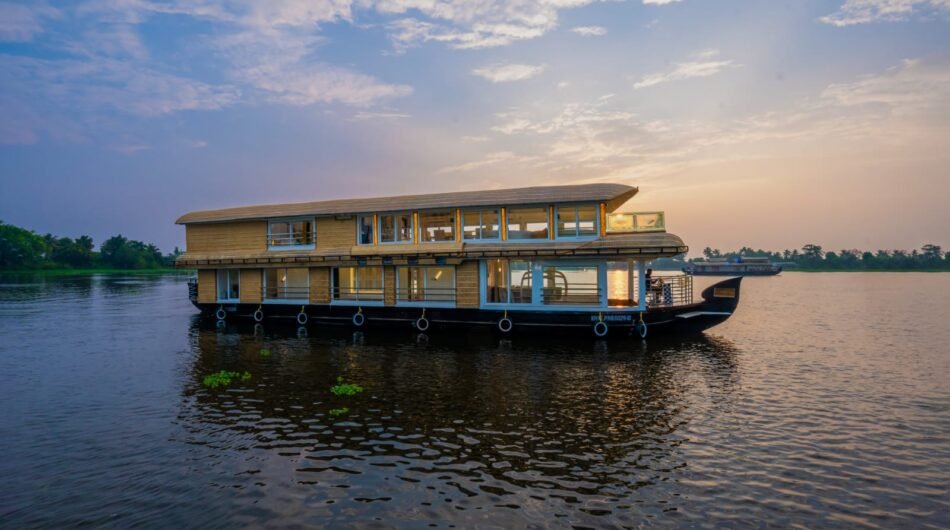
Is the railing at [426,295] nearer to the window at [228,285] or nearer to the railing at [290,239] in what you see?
the railing at [290,239]

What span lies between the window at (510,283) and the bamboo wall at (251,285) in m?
17.0

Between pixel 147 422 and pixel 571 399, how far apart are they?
13.1 metres

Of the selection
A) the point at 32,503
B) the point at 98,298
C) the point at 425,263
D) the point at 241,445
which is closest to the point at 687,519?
the point at 241,445

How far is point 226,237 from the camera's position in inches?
1353

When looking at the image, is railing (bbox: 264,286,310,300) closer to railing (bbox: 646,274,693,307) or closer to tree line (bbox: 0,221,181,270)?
railing (bbox: 646,274,693,307)

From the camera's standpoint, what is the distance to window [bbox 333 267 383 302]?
3250 cm

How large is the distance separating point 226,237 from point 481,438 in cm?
2954

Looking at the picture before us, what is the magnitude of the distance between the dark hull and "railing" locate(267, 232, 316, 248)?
14.8 ft

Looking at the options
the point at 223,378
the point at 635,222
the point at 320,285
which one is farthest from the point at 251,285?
the point at 635,222

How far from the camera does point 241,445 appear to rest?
11938 millimetres

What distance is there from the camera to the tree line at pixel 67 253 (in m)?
125

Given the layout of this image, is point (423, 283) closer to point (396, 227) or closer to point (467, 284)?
point (467, 284)

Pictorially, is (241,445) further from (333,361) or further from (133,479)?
(333,361)

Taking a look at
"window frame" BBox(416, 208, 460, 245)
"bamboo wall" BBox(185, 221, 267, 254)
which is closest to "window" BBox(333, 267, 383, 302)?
"window frame" BBox(416, 208, 460, 245)
